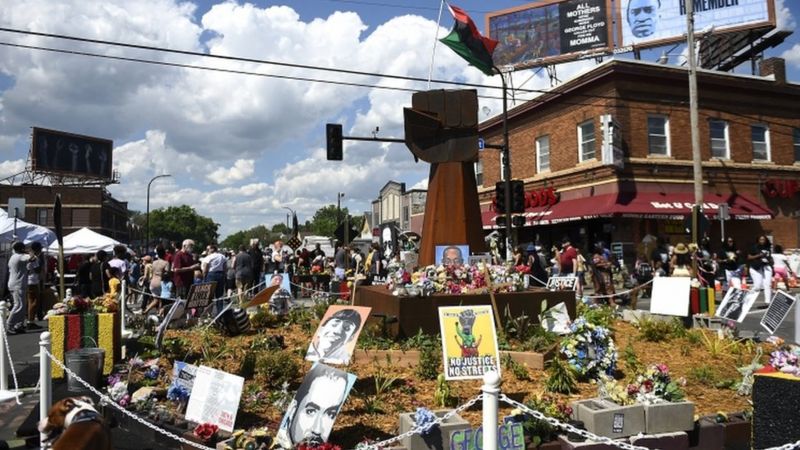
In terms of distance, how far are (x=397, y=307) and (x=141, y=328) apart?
19.1ft

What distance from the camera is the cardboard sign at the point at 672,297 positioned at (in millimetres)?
10844

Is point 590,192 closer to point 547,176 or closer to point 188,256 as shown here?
point 547,176

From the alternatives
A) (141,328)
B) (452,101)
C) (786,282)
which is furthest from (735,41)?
(141,328)

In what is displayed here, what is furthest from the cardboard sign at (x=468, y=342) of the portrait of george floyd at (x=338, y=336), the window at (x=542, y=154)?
the window at (x=542, y=154)

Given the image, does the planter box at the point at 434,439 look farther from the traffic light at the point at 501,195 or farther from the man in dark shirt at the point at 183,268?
the traffic light at the point at 501,195

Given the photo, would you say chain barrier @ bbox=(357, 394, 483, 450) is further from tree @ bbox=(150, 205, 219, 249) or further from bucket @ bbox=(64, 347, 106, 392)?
tree @ bbox=(150, 205, 219, 249)

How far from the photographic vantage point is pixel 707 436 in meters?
5.35

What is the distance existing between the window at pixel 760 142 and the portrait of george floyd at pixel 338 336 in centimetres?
2754

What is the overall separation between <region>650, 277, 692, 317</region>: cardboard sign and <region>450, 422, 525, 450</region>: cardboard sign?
24.3ft

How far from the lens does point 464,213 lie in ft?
37.0

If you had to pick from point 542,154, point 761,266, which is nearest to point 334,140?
point 761,266

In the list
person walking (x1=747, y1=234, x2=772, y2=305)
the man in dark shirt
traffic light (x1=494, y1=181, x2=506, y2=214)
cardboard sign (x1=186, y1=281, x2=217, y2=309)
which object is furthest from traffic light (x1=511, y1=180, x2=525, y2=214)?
cardboard sign (x1=186, y1=281, x2=217, y2=309)

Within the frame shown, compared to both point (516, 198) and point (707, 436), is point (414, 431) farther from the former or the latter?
point (516, 198)

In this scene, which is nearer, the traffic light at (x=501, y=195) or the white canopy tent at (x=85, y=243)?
the traffic light at (x=501, y=195)
